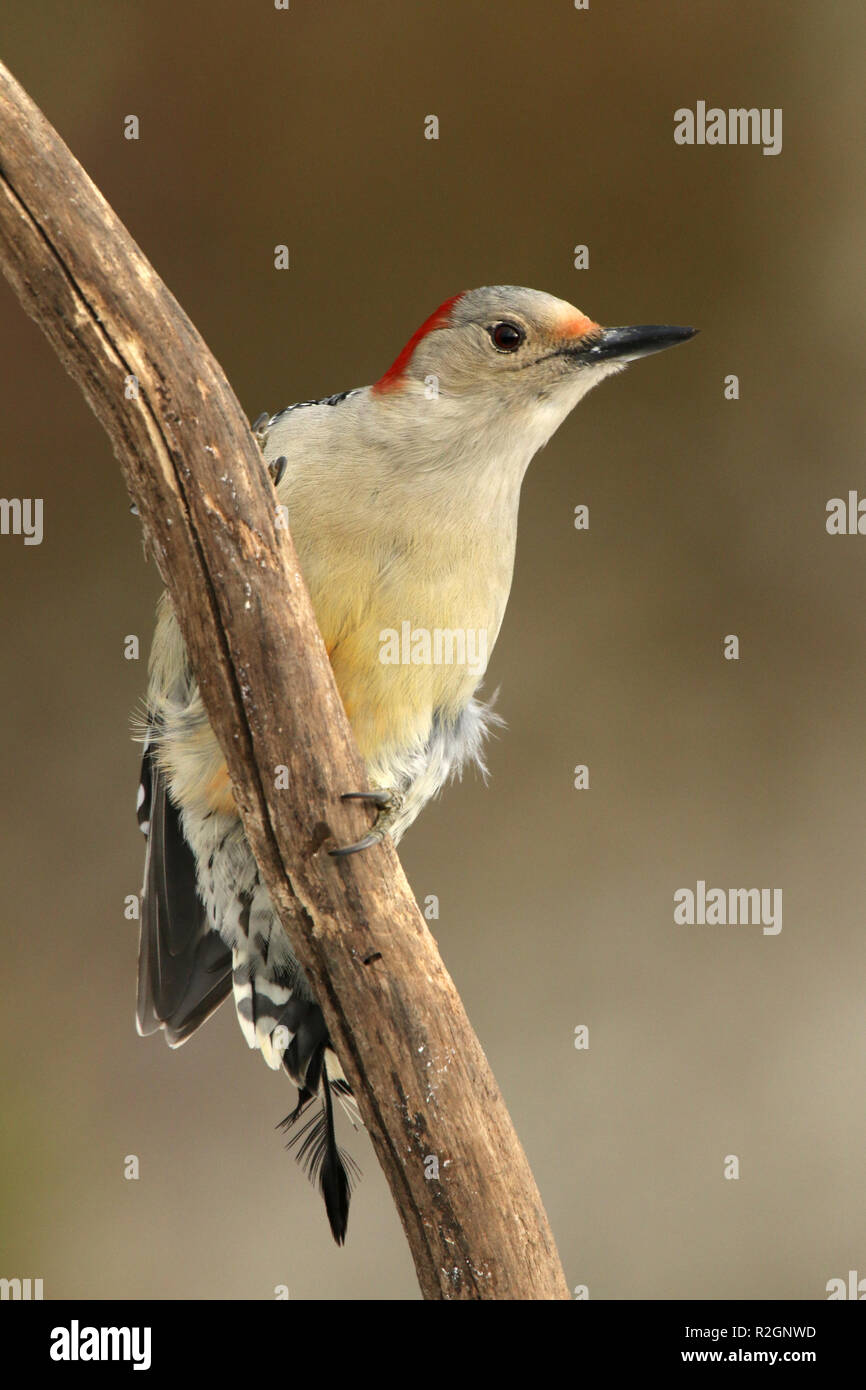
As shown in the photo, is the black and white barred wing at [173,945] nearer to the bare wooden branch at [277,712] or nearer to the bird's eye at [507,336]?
the bare wooden branch at [277,712]

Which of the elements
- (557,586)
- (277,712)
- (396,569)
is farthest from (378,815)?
(557,586)

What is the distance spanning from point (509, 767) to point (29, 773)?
1.41 metres

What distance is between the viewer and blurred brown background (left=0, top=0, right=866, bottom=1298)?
3.42 m

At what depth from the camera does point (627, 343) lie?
2.13 meters

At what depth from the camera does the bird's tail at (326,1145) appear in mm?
2184

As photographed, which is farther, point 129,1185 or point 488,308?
point 129,1185

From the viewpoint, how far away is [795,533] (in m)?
3.75

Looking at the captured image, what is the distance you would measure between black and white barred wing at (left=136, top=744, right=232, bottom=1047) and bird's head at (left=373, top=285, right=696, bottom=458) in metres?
0.95

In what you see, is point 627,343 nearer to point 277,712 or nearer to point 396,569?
point 396,569

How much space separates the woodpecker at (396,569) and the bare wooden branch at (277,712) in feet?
0.83

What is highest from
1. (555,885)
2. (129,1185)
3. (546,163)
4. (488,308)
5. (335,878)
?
(546,163)

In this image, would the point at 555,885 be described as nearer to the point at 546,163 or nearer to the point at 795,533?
the point at 795,533

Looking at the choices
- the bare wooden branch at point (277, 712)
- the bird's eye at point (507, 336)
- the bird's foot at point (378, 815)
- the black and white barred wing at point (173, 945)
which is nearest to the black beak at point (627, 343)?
the bird's eye at point (507, 336)

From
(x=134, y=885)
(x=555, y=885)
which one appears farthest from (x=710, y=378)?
(x=134, y=885)
